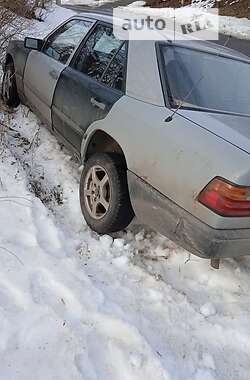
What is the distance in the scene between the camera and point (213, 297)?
3.13 meters

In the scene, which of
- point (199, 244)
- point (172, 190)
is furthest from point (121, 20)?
point (199, 244)

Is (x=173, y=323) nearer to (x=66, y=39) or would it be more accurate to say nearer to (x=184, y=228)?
(x=184, y=228)

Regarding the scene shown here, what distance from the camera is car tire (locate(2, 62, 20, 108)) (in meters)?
5.70

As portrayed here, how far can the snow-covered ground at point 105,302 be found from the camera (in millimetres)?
2494

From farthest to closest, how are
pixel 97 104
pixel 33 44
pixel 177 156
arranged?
pixel 33 44, pixel 97 104, pixel 177 156

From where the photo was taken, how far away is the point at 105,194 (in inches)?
141

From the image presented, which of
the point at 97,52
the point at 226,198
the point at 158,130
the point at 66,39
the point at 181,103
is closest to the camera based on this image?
the point at 226,198

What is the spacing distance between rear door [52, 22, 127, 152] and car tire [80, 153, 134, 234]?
40 cm

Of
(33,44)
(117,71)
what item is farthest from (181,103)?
(33,44)

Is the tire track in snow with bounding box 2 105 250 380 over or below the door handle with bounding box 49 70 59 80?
below

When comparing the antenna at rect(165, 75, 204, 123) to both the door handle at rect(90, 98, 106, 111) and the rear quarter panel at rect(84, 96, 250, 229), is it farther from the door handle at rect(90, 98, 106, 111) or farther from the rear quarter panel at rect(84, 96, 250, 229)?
the door handle at rect(90, 98, 106, 111)

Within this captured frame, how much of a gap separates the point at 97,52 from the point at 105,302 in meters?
2.27

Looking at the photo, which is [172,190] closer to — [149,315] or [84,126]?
[149,315]

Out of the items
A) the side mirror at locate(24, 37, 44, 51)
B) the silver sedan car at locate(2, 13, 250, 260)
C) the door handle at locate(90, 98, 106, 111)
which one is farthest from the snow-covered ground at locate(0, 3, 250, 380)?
the side mirror at locate(24, 37, 44, 51)
